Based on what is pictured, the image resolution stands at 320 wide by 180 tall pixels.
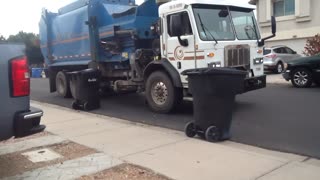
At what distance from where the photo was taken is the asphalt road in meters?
6.86

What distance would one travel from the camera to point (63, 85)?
15.1 m

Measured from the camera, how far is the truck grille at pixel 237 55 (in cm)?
966

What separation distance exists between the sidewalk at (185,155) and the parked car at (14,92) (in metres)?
1.91

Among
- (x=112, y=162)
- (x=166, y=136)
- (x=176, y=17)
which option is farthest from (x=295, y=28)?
(x=112, y=162)

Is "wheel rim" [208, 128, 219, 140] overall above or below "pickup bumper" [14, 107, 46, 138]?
below

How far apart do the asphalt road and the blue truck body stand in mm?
1604

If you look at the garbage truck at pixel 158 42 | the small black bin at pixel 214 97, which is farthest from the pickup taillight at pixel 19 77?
the garbage truck at pixel 158 42

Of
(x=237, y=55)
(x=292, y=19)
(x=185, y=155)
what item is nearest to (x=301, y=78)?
(x=237, y=55)

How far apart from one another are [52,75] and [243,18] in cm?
834

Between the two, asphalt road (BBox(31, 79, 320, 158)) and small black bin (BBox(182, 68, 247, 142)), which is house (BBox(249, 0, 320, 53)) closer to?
asphalt road (BBox(31, 79, 320, 158))

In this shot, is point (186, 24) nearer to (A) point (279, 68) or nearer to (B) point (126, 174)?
(B) point (126, 174)

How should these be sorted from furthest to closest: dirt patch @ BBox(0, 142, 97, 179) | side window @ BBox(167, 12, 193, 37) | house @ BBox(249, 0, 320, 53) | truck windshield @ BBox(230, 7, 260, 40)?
house @ BBox(249, 0, 320, 53)
truck windshield @ BBox(230, 7, 260, 40)
side window @ BBox(167, 12, 193, 37)
dirt patch @ BBox(0, 142, 97, 179)

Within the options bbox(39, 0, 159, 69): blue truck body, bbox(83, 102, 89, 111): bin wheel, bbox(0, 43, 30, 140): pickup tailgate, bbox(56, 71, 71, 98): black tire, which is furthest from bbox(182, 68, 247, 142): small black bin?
bbox(56, 71, 71, 98): black tire

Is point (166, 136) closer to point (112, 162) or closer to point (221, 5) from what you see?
point (112, 162)
